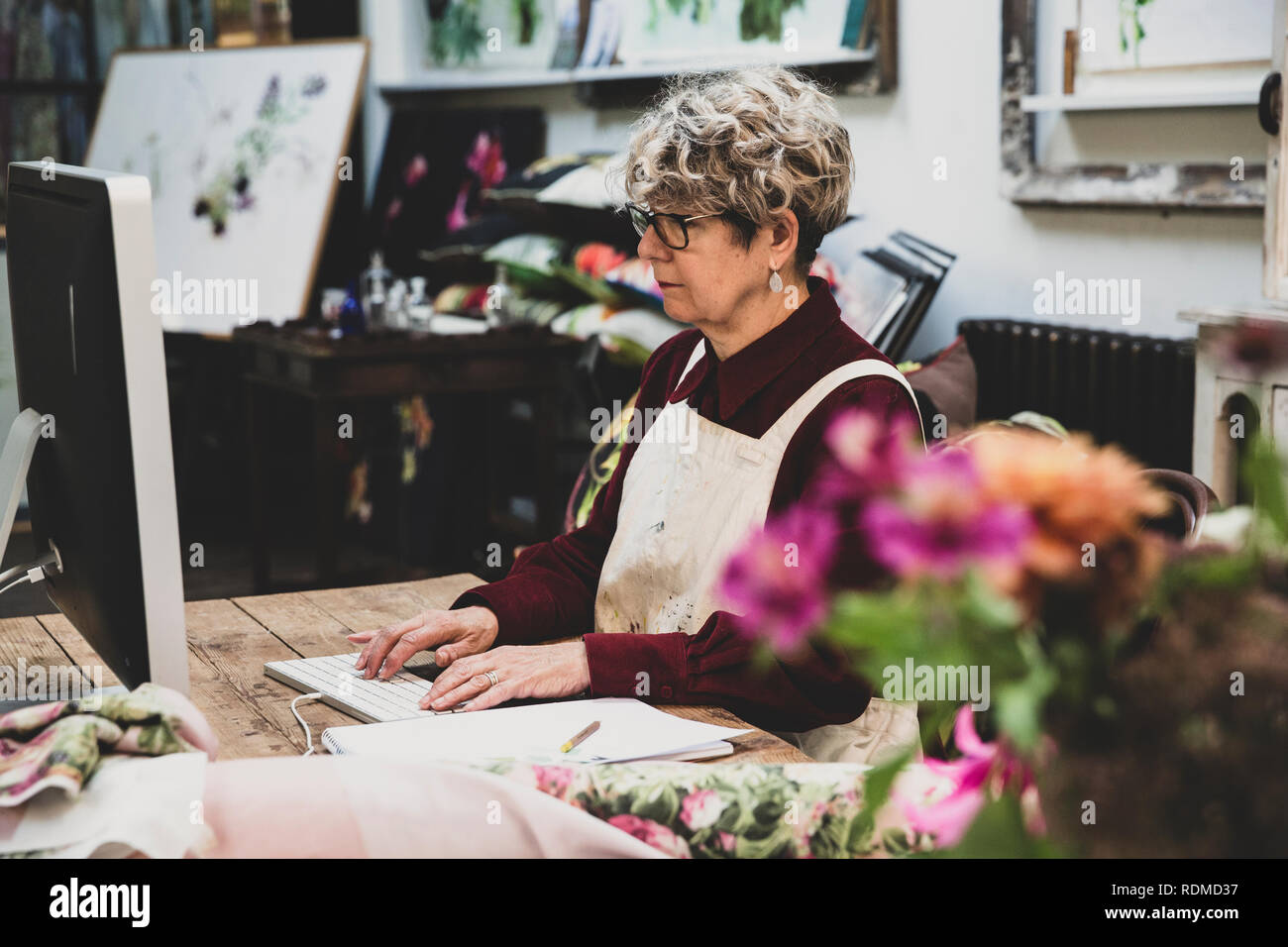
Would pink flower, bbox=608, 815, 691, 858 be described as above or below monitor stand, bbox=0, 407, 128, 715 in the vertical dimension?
below

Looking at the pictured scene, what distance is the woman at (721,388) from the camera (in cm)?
182

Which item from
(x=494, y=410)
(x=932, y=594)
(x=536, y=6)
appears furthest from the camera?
(x=536, y=6)

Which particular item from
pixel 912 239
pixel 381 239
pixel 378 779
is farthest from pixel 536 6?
pixel 378 779

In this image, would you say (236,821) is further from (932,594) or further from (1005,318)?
(1005,318)

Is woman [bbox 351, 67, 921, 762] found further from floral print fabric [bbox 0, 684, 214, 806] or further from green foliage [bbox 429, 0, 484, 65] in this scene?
green foliage [bbox 429, 0, 484, 65]

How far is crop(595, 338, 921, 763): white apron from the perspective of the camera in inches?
69.8

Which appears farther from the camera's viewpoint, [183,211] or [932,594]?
[183,211]

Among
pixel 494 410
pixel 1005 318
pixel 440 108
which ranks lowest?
pixel 494 410

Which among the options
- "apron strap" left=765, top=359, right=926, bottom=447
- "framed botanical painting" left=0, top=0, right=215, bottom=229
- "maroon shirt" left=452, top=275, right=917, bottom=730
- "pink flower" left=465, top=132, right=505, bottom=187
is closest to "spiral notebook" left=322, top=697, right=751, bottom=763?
"maroon shirt" left=452, top=275, right=917, bottom=730

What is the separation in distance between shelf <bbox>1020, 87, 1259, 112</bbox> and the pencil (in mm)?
2126

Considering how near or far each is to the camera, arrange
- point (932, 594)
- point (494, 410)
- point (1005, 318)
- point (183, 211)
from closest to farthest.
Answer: point (932, 594)
point (1005, 318)
point (494, 410)
point (183, 211)

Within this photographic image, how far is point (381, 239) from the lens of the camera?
666 cm
